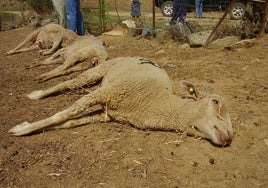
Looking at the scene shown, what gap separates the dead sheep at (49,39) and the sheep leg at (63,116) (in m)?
4.48

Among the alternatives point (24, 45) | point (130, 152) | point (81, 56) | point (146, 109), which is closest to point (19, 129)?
point (130, 152)

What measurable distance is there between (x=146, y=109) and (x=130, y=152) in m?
0.65

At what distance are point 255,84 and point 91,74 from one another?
245cm

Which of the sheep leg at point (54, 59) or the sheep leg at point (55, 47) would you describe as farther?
the sheep leg at point (55, 47)

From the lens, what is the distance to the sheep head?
4.06 metres

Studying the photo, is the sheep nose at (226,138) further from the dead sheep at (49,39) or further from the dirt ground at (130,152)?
the dead sheep at (49,39)

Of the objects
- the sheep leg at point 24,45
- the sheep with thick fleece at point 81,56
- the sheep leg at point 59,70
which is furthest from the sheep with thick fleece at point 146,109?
the sheep leg at point 24,45

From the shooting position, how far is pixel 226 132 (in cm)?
404

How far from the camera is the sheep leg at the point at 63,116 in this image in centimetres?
447

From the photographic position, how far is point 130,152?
4.11 meters

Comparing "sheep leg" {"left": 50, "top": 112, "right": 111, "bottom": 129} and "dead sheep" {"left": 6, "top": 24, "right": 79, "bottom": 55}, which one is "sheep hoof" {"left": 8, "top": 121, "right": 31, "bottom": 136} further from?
"dead sheep" {"left": 6, "top": 24, "right": 79, "bottom": 55}

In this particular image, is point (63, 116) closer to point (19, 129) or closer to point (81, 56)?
point (19, 129)

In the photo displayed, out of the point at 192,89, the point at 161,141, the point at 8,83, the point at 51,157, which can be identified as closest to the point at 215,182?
the point at 161,141

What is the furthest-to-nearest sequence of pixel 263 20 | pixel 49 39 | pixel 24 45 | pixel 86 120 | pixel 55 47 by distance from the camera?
pixel 24 45
pixel 49 39
pixel 55 47
pixel 263 20
pixel 86 120
